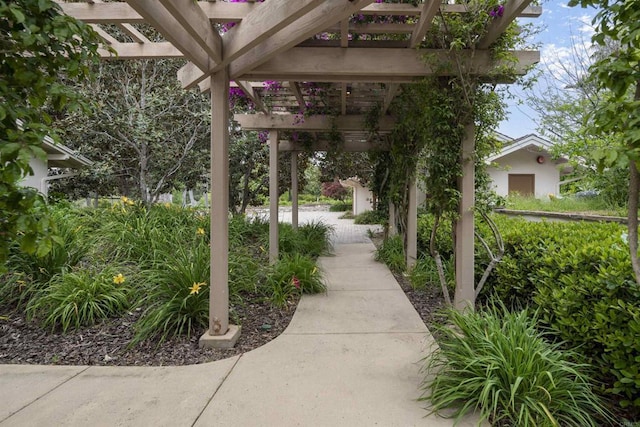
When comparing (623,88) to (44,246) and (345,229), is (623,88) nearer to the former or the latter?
(44,246)

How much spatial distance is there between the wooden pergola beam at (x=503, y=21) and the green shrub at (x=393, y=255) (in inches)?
143

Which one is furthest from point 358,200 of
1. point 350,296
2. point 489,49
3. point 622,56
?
point 622,56

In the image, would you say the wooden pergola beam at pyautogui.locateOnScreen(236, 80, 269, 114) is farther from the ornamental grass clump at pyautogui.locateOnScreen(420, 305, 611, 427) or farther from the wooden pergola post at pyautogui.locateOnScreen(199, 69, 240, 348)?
the ornamental grass clump at pyautogui.locateOnScreen(420, 305, 611, 427)

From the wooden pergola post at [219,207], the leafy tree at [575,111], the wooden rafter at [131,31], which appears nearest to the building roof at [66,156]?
the wooden rafter at [131,31]

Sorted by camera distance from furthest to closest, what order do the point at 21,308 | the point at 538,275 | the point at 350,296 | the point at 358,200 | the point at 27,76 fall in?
the point at 358,200 → the point at 350,296 → the point at 21,308 → the point at 538,275 → the point at 27,76

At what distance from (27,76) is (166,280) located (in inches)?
97.2

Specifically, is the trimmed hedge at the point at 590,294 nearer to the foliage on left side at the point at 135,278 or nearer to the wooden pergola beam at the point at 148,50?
the foliage on left side at the point at 135,278

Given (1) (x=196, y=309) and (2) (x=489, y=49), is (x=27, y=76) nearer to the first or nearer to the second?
(1) (x=196, y=309)

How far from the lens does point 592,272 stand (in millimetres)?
2354

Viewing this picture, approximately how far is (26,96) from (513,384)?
270 centimetres

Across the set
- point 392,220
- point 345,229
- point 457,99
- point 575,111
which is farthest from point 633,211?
point 345,229

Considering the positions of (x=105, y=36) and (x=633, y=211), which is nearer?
(x=633, y=211)

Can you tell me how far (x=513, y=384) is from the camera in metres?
1.99

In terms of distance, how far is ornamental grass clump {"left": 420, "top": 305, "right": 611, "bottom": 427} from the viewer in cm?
193
